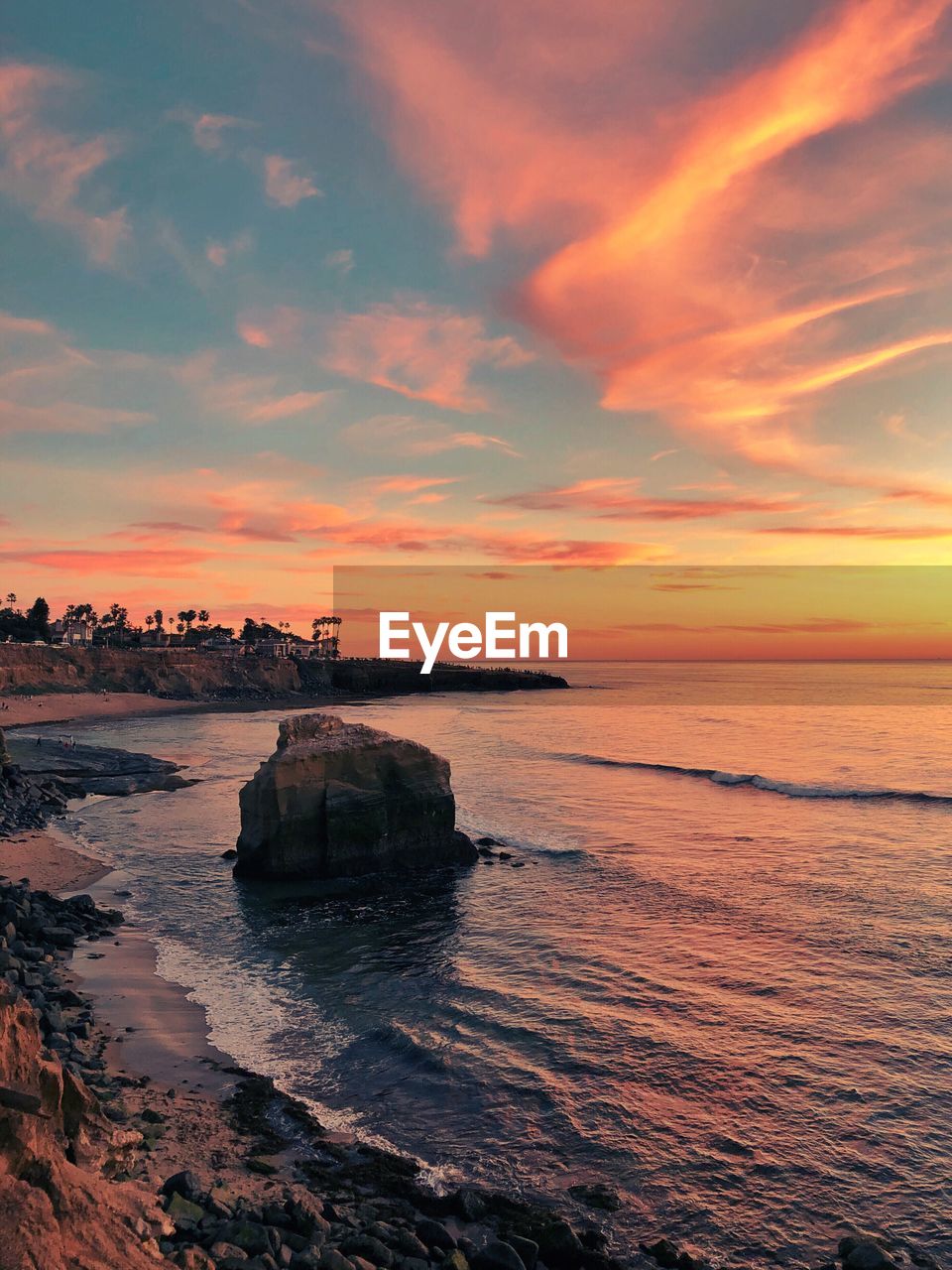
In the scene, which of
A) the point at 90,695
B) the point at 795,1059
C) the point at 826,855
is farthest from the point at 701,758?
the point at 90,695

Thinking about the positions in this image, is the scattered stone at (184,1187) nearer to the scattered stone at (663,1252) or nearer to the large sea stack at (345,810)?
the scattered stone at (663,1252)

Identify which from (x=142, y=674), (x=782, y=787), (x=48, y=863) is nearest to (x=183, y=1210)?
(x=48, y=863)

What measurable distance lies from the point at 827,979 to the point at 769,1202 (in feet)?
25.4

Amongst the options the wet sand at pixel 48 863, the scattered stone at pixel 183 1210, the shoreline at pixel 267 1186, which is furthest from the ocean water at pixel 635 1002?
the scattered stone at pixel 183 1210

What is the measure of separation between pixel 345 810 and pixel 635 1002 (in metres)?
11.2

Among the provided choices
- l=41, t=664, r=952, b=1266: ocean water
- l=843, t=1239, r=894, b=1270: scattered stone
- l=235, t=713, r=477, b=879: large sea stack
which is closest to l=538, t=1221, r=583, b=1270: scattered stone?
l=41, t=664, r=952, b=1266: ocean water

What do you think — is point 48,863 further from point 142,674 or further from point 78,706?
point 142,674

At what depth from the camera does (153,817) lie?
3384 cm

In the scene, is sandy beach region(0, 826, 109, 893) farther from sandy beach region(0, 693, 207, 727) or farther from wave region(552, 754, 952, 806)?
sandy beach region(0, 693, 207, 727)

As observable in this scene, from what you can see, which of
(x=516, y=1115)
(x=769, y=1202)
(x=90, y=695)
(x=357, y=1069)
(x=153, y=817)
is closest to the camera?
(x=769, y=1202)

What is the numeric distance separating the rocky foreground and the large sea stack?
1091cm

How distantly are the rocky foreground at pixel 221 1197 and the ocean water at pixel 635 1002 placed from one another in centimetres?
67

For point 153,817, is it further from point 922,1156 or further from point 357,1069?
point 922,1156

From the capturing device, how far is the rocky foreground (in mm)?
6266
